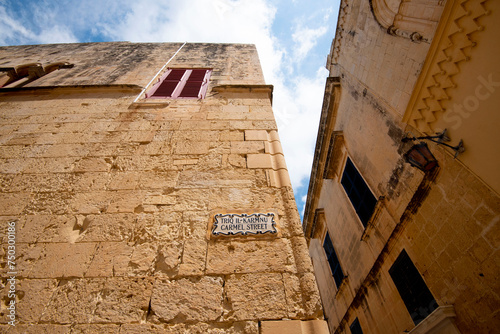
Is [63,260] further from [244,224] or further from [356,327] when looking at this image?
[356,327]

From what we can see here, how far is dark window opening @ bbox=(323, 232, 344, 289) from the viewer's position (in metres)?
6.41

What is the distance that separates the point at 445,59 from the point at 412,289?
12.1 feet

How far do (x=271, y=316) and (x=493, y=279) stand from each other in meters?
2.63

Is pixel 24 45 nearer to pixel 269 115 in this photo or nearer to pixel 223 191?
pixel 269 115

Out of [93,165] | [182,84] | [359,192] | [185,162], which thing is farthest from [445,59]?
[93,165]

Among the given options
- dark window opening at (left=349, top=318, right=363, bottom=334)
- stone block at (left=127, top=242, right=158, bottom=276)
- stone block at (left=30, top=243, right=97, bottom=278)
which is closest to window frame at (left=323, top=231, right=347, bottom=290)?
dark window opening at (left=349, top=318, right=363, bottom=334)

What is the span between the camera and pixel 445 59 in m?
3.09

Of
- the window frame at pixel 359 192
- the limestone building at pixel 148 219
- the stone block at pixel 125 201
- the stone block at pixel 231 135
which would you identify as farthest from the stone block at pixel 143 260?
the window frame at pixel 359 192

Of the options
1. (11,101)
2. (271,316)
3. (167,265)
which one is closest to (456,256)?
(271,316)

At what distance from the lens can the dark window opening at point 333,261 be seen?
6.41m

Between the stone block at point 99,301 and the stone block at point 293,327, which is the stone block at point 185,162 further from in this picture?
the stone block at point 293,327

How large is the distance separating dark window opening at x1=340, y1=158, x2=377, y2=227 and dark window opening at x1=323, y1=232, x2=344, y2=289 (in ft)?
7.08

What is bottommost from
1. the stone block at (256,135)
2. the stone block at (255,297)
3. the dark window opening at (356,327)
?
the stone block at (255,297)

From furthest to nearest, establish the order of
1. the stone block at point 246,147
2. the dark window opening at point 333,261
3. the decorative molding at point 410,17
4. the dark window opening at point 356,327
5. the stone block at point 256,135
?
the dark window opening at point 333,261 → the dark window opening at point 356,327 → the decorative molding at point 410,17 → the stone block at point 256,135 → the stone block at point 246,147
